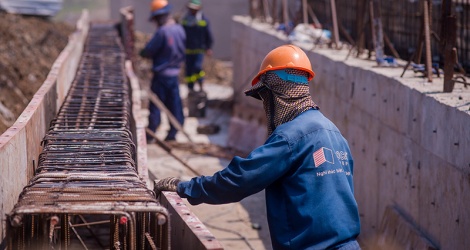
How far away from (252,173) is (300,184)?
0.25m

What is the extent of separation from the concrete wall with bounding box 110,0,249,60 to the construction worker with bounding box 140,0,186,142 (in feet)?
33.6

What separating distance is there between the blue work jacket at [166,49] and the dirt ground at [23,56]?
1888mm

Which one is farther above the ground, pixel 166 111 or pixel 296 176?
pixel 296 176

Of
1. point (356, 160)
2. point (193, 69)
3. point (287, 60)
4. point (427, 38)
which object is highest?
point (287, 60)

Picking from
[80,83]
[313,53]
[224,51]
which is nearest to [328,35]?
[313,53]

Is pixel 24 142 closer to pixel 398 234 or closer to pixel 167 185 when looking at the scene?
pixel 167 185

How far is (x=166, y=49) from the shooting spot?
44.8ft

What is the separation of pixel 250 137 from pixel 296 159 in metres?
8.96

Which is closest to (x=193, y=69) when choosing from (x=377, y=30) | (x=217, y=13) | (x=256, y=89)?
(x=217, y=13)

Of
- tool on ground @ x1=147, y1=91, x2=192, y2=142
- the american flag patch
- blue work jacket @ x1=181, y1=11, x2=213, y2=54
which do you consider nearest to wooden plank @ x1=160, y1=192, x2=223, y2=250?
the american flag patch

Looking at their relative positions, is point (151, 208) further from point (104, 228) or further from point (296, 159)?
point (104, 228)

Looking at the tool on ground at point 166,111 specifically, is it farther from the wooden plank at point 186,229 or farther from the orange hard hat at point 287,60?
the orange hard hat at point 287,60

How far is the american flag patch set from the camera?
14.4 feet

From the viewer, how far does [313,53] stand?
10922 millimetres
